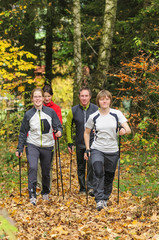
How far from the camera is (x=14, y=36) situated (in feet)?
45.0

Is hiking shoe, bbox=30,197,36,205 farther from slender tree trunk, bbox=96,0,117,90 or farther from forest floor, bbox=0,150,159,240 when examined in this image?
slender tree trunk, bbox=96,0,117,90

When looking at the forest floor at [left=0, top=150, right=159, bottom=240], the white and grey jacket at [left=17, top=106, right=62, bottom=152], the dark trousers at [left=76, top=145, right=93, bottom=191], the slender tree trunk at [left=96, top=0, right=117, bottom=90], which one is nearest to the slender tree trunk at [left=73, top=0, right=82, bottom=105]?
the slender tree trunk at [left=96, top=0, right=117, bottom=90]

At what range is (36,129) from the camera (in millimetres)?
5895

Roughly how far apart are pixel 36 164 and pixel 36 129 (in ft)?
2.17

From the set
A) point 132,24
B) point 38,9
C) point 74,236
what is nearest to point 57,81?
point 38,9

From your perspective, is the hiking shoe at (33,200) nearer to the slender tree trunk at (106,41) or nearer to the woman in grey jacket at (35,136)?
the woman in grey jacket at (35,136)

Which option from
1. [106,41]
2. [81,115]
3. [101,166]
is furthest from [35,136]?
[106,41]

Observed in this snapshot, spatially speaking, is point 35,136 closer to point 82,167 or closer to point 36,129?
point 36,129

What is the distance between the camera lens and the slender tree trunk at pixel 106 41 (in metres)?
10.4

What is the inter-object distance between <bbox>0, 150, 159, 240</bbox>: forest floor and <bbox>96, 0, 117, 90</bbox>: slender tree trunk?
5.02 m

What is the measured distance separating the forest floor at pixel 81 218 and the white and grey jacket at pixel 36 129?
1179 millimetres

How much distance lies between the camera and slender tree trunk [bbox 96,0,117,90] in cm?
1038

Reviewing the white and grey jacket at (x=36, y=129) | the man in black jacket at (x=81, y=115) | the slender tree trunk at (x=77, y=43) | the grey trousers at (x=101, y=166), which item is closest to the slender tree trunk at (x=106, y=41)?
the slender tree trunk at (x=77, y=43)

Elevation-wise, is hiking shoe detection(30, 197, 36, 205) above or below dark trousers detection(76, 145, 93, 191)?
below
